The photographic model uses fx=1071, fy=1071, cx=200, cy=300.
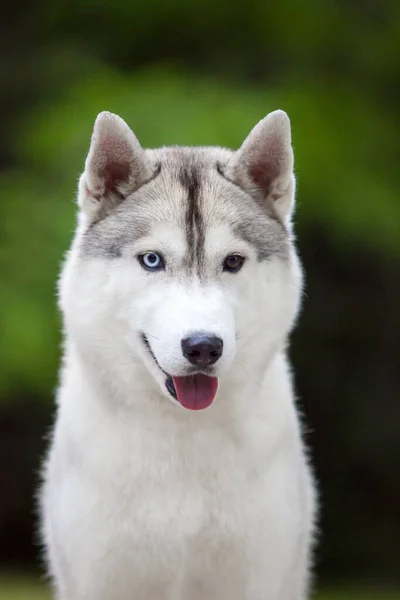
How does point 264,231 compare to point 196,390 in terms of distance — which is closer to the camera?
point 196,390

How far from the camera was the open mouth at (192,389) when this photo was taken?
4012 millimetres

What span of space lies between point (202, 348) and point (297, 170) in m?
4.40

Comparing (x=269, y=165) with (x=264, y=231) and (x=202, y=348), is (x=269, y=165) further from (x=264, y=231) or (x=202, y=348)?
(x=202, y=348)

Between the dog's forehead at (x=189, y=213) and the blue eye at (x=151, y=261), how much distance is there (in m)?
0.09

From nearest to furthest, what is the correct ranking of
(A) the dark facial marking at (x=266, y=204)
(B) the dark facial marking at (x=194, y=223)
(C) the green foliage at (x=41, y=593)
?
(B) the dark facial marking at (x=194, y=223), (A) the dark facial marking at (x=266, y=204), (C) the green foliage at (x=41, y=593)

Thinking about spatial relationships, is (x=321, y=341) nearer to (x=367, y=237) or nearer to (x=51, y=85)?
(x=367, y=237)

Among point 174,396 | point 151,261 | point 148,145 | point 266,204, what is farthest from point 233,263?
point 148,145

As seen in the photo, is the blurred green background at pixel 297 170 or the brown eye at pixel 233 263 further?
the blurred green background at pixel 297 170

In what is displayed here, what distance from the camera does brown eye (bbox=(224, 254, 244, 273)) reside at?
4.11 m

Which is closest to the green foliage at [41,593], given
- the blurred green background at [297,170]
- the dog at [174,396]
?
the blurred green background at [297,170]

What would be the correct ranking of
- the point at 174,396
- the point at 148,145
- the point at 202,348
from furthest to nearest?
the point at 148,145 < the point at 174,396 < the point at 202,348

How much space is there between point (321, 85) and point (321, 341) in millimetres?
2173

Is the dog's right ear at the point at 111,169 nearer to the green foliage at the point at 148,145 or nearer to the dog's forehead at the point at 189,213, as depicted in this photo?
the dog's forehead at the point at 189,213

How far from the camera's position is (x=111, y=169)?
14.1ft
